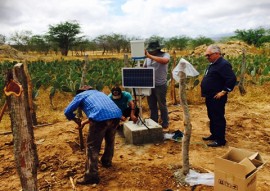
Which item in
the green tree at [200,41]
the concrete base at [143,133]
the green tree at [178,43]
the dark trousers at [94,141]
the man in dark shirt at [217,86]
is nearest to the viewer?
the dark trousers at [94,141]

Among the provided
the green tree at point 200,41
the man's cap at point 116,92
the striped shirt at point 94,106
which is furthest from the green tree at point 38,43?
the striped shirt at point 94,106

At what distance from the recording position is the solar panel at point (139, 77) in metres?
5.27


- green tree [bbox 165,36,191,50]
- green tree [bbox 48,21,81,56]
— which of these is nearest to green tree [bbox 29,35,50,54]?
green tree [bbox 48,21,81,56]

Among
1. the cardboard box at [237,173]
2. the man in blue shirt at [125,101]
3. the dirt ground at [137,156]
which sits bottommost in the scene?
the dirt ground at [137,156]

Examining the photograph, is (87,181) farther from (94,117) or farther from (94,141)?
(94,117)

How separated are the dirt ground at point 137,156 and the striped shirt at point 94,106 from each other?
3.26 feet

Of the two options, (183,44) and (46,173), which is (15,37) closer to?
(183,44)

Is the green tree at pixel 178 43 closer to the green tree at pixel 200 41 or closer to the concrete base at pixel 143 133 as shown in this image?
the green tree at pixel 200 41

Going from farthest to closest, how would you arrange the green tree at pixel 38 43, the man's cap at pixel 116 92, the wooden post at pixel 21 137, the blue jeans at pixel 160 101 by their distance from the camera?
the green tree at pixel 38 43, the blue jeans at pixel 160 101, the man's cap at pixel 116 92, the wooden post at pixel 21 137

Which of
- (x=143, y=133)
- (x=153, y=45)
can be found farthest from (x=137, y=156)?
(x=153, y=45)

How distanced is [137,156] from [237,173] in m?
2.15

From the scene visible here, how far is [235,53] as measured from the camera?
27266 millimetres

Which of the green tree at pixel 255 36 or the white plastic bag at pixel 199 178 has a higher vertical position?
the green tree at pixel 255 36

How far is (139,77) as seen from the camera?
535 centimetres
